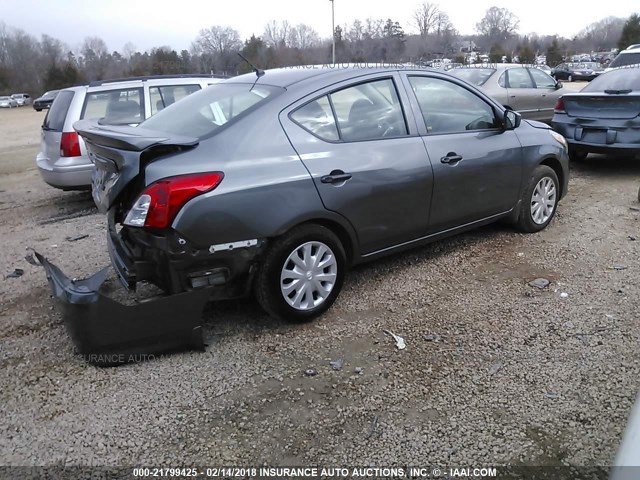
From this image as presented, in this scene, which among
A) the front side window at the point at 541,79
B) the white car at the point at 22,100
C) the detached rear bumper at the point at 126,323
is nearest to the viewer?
the detached rear bumper at the point at 126,323

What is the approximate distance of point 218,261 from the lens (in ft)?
10.5

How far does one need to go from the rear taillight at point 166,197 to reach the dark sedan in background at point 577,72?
7.97 metres

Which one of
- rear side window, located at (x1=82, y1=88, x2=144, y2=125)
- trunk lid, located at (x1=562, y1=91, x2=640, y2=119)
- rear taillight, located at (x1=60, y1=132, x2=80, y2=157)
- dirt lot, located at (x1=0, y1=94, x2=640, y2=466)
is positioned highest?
rear side window, located at (x1=82, y1=88, x2=144, y2=125)

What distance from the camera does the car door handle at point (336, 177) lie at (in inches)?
138

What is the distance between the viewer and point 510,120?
15.4 ft

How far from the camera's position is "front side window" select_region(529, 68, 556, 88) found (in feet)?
34.3

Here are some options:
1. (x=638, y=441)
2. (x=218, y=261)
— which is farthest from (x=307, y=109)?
(x=638, y=441)

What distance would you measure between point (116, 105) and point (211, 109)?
390 centimetres

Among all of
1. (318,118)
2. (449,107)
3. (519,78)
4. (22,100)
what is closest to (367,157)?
(318,118)

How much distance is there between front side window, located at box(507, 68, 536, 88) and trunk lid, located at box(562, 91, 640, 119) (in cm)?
230

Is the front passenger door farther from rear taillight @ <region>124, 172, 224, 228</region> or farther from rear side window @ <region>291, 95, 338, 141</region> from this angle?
rear taillight @ <region>124, 172, 224, 228</region>

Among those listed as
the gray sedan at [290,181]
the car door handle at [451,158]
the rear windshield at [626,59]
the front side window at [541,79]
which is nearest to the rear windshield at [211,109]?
the gray sedan at [290,181]

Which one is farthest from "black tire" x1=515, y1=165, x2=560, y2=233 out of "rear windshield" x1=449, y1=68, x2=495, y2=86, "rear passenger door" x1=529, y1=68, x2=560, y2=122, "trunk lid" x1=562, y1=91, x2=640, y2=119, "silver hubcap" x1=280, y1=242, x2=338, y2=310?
"rear passenger door" x1=529, y1=68, x2=560, y2=122

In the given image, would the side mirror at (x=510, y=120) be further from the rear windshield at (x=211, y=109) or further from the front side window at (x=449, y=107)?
the rear windshield at (x=211, y=109)
